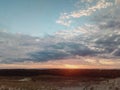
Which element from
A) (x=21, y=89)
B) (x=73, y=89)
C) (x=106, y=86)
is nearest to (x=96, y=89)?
(x=106, y=86)

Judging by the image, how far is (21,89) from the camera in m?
59.1

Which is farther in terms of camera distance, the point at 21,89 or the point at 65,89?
the point at 65,89

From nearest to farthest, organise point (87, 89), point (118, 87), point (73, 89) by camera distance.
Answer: point (118, 87) → point (87, 89) → point (73, 89)

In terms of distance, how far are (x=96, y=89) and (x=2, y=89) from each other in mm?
17202

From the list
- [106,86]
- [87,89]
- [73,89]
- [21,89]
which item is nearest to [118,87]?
[106,86]

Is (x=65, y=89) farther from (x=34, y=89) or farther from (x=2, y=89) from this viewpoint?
(x=2, y=89)

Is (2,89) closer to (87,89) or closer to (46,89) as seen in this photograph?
(46,89)

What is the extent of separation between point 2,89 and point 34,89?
233 inches

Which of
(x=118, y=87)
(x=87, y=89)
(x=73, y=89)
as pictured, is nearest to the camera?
(x=118, y=87)

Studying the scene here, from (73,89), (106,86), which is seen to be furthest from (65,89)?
(106,86)

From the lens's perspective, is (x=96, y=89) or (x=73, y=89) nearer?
(x=96, y=89)

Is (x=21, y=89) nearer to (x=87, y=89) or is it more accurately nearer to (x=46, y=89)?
(x=46, y=89)

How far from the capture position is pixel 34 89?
57.8 meters

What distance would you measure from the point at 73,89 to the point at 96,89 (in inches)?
374
